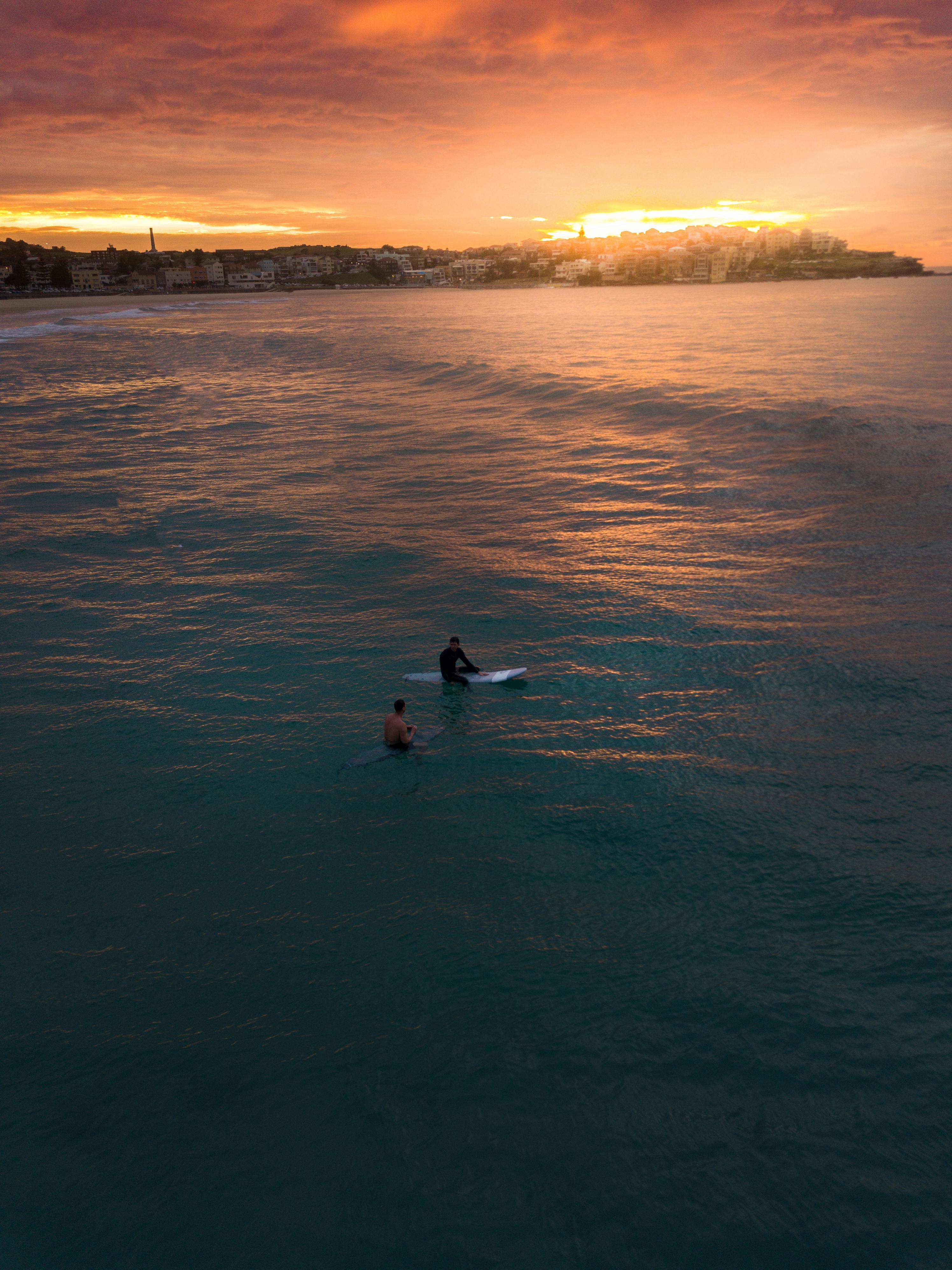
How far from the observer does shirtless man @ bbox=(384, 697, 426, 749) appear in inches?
638

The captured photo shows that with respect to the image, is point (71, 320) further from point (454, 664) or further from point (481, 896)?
point (481, 896)

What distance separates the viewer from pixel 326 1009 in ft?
35.7

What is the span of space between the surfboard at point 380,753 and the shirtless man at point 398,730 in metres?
0.08

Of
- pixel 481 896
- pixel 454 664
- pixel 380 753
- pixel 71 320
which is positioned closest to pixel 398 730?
pixel 380 753

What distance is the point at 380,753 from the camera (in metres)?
16.5

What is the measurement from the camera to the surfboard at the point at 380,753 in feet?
53.5

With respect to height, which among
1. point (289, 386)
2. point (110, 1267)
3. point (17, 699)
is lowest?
point (110, 1267)

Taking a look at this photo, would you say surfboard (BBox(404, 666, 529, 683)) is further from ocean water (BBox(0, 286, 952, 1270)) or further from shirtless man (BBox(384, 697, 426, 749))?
shirtless man (BBox(384, 697, 426, 749))

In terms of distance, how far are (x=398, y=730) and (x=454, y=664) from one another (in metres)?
3.00

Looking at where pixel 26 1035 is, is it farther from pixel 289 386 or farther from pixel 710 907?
pixel 289 386

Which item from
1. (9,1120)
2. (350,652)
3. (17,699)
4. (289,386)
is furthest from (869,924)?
(289,386)

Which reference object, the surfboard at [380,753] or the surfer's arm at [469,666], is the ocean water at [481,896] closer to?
the surfboard at [380,753]

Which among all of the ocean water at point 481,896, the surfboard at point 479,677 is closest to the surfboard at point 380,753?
the ocean water at point 481,896

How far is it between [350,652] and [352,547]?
951 cm
